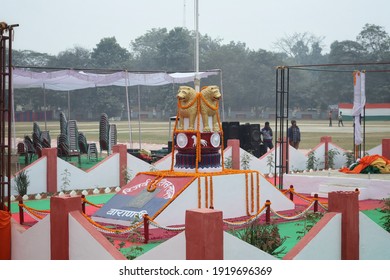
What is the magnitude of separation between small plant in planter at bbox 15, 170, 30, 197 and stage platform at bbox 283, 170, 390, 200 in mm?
5720

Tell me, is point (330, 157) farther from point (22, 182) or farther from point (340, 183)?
point (22, 182)

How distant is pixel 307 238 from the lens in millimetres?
7391

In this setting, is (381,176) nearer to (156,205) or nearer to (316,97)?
(156,205)

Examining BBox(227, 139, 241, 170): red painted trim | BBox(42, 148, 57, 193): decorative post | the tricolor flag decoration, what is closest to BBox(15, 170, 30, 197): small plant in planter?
BBox(42, 148, 57, 193): decorative post

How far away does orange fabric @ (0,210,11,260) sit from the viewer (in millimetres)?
8586

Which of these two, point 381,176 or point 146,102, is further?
point 146,102

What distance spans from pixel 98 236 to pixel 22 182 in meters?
8.41

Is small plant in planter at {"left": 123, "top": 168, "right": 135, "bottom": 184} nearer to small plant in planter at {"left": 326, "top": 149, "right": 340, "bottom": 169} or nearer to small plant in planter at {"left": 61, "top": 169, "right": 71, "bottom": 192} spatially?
small plant in planter at {"left": 61, "top": 169, "right": 71, "bottom": 192}

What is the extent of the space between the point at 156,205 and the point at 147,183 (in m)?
0.72

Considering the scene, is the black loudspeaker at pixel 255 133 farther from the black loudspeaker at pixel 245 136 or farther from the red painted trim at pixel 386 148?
the red painted trim at pixel 386 148

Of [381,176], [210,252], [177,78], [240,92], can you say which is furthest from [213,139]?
[240,92]

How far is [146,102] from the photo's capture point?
65.8m

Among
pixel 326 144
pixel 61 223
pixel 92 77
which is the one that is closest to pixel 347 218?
pixel 61 223

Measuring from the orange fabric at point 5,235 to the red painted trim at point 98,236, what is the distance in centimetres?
154
